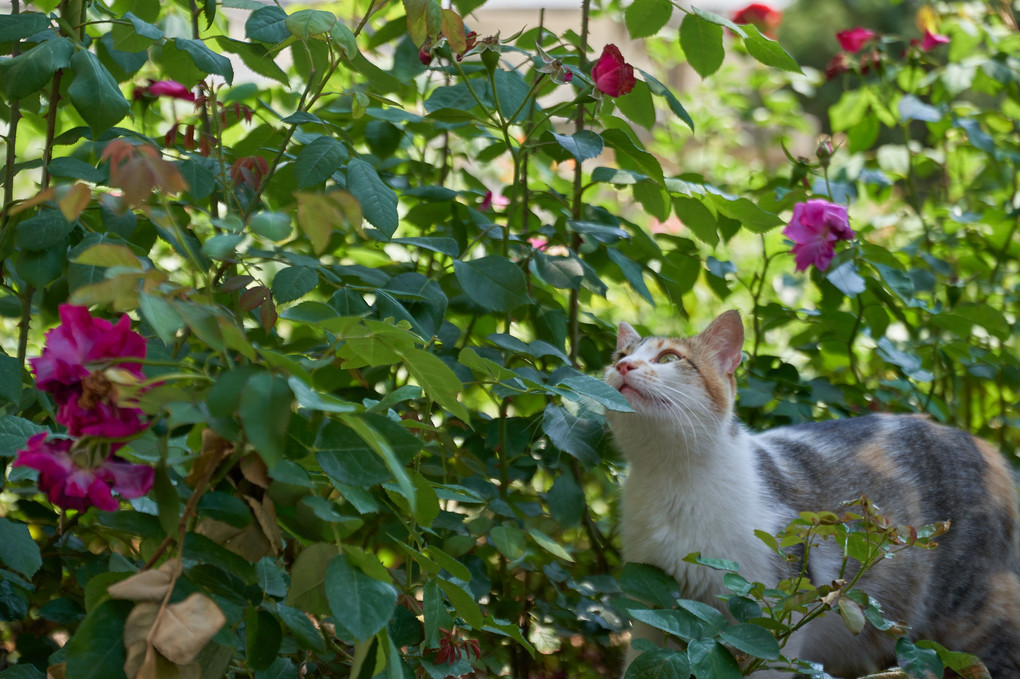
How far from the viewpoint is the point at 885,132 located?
39.5 ft

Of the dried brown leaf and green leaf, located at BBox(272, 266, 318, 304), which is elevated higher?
green leaf, located at BBox(272, 266, 318, 304)

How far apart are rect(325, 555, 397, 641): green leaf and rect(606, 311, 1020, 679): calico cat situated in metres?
0.89

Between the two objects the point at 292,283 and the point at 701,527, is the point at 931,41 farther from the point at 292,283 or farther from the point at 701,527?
the point at 292,283

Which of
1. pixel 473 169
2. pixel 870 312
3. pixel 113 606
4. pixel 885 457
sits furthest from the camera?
pixel 473 169

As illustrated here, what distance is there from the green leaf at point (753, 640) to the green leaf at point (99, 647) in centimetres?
79

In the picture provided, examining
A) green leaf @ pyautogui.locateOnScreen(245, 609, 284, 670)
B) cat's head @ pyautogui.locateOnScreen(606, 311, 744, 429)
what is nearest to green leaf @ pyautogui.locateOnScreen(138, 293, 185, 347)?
green leaf @ pyautogui.locateOnScreen(245, 609, 284, 670)

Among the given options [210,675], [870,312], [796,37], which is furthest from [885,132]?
[210,675]

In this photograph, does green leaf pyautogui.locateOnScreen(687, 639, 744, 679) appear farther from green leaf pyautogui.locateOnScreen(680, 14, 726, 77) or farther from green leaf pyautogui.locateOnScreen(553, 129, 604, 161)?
green leaf pyautogui.locateOnScreen(680, 14, 726, 77)

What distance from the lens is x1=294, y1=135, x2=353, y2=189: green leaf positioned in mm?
1385

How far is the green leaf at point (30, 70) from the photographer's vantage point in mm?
1257

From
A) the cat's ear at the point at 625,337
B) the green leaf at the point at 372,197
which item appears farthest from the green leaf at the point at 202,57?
the cat's ear at the point at 625,337

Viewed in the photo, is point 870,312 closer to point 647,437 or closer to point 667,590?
point 647,437

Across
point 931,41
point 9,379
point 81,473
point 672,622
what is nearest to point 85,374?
point 81,473

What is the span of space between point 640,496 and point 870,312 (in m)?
0.87
